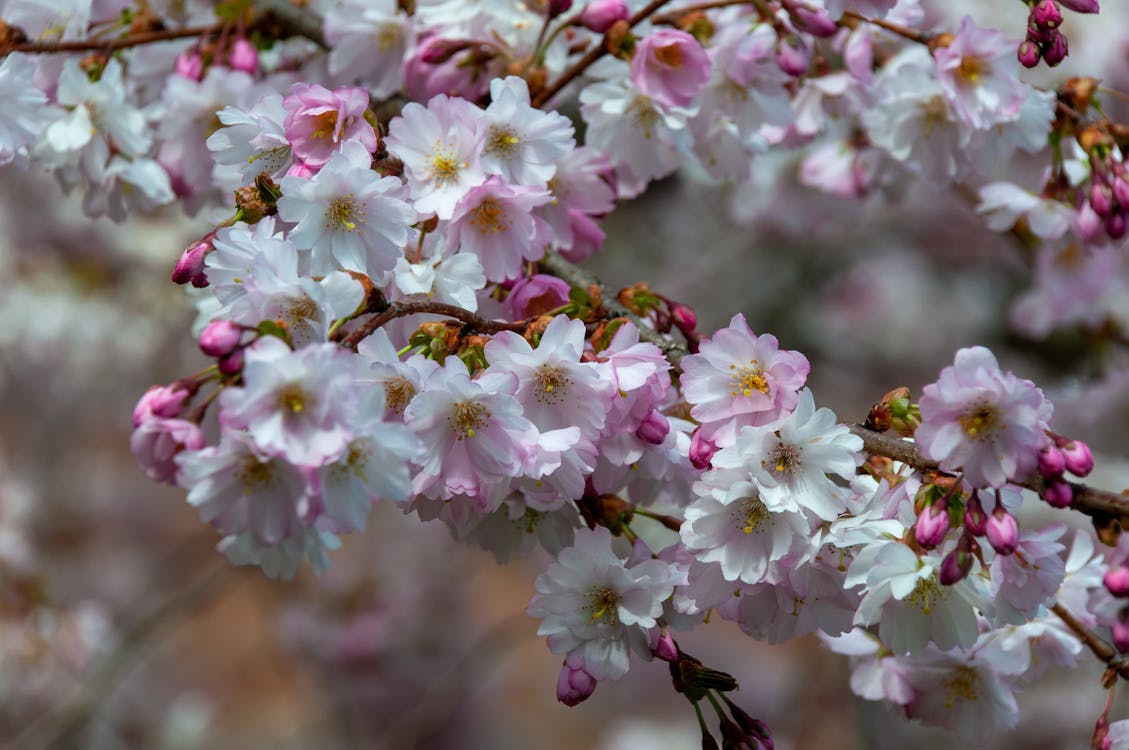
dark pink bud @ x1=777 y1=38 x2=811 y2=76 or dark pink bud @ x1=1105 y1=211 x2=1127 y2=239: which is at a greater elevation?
dark pink bud @ x1=777 y1=38 x2=811 y2=76

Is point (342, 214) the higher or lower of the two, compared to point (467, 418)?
higher

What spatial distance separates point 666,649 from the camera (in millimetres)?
1068

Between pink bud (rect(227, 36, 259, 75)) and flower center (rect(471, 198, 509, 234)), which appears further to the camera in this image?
pink bud (rect(227, 36, 259, 75))

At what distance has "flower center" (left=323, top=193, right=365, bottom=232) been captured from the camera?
992 mm

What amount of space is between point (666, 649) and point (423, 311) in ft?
1.31

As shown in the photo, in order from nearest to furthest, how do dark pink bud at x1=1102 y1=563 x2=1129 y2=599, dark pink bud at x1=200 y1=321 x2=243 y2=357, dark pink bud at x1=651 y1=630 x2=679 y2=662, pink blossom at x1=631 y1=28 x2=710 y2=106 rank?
1. dark pink bud at x1=200 y1=321 x2=243 y2=357
2. dark pink bud at x1=651 y1=630 x2=679 y2=662
3. dark pink bud at x1=1102 y1=563 x2=1129 y2=599
4. pink blossom at x1=631 y1=28 x2=710 y2=106

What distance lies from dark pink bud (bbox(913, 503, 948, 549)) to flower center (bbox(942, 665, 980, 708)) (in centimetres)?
35

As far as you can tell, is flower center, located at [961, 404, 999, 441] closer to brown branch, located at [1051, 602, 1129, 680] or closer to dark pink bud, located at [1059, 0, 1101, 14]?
brown branch, located at [1051, 602, 1129, 680]

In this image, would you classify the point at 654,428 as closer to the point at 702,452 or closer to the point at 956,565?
the point at 702,452

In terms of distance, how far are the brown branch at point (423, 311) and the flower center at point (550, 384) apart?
6 cm

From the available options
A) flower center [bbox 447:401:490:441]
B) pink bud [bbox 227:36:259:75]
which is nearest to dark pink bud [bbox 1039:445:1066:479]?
flower center [bbox 447:401:490:441]

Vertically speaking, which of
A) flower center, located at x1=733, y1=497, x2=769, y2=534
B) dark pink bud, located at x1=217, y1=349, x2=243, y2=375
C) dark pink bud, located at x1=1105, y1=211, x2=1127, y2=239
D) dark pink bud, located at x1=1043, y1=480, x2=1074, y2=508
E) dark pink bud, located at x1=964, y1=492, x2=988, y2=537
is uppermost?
dark pink bud, located at x1=217, y1=349, x2=243, y2=375

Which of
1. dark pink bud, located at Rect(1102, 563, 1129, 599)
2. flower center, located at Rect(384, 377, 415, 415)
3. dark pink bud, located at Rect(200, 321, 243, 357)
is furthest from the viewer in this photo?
dark pink bud, located at Rect(1102, 563, 1129, 599)

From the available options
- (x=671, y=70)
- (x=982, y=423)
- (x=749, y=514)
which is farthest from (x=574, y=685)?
(x=671, y=70)
